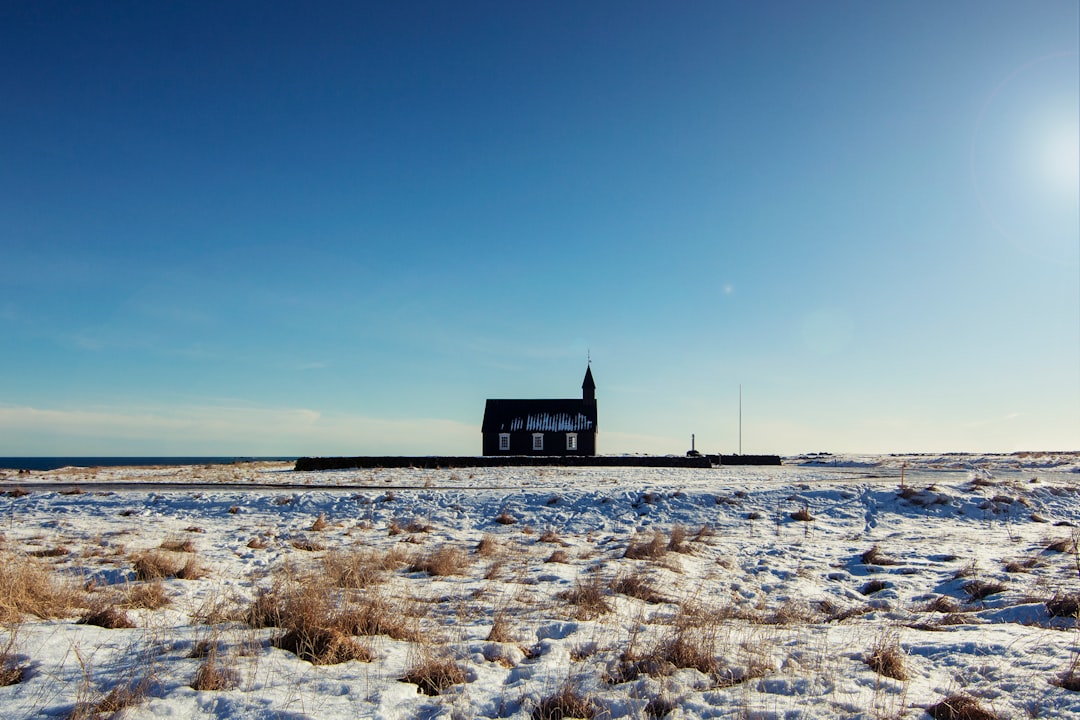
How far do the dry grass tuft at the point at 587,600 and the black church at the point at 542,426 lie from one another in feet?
150

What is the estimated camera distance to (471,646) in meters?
6.18

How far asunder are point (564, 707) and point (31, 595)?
6.38 metres

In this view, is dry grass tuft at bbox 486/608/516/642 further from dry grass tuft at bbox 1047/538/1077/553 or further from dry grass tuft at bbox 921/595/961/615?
dry grass tuft at bbox 1047/538/1077/553

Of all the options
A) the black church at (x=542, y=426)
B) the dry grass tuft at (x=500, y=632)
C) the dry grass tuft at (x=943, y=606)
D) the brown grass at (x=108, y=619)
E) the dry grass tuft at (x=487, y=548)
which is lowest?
the dry grass tuft at (x=487, y=548)

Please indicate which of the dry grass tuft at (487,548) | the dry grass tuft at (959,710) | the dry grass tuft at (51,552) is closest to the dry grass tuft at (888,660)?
the dry grass tuft at (959,710)

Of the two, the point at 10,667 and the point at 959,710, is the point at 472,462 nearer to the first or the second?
the point at 10,667

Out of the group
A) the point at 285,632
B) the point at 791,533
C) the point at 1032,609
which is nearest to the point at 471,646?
the point at 285,632

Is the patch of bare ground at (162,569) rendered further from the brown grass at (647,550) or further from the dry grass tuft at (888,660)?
the dry grass tuft at (888,660)

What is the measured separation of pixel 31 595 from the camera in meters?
7.04

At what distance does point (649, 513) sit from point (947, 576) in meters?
8.78

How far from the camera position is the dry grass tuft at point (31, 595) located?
654cm

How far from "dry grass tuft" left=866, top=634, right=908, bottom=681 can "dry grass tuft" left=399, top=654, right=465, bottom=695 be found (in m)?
3.54

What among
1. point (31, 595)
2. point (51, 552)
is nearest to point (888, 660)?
point (31, 595)

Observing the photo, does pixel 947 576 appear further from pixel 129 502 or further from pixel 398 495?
pixel 129 502
